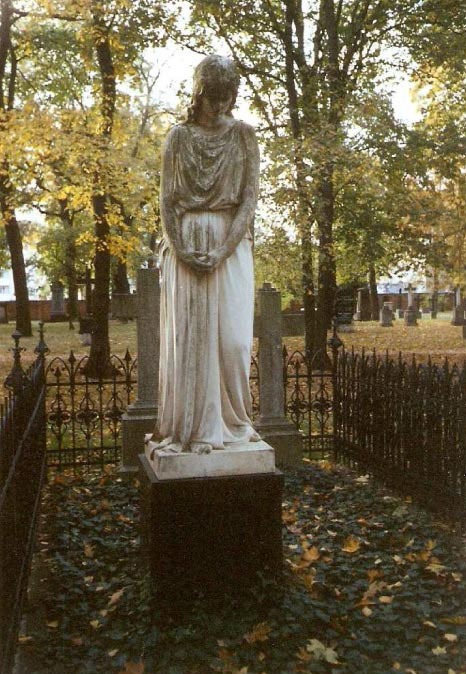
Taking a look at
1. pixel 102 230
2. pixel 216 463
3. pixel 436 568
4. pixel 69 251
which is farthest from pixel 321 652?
pixel 69 251

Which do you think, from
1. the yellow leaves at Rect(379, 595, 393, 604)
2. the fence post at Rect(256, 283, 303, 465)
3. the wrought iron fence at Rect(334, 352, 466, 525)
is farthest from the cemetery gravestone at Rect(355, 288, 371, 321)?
the yellow leaves at Rect(379, 595, 393, 604)

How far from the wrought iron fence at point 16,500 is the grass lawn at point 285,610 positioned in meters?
0.29

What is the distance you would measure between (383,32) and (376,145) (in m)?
2.54

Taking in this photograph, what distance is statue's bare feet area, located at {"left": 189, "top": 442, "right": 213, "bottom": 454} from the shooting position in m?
4.34

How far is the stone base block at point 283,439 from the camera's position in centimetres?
806

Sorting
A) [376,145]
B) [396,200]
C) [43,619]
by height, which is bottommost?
[43,619]

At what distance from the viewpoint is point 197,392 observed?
4395 mm

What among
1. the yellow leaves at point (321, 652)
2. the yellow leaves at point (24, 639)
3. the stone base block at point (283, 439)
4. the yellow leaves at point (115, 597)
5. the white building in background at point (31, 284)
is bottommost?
the yellow leaves at point (321, 652)

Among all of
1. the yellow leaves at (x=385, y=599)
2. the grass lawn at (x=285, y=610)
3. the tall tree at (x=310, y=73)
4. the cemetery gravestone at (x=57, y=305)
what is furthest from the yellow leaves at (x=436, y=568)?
the cemetery gravestone at (x=57, y=305)

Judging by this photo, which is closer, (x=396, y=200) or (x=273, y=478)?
(x=273, y=478)

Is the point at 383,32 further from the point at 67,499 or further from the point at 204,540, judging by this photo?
the point at 204,540

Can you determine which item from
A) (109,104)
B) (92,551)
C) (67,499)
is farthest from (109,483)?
(109,104)

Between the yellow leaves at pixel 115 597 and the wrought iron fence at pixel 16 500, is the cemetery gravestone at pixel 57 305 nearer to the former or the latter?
the wrought iron fence at pixel 16 500

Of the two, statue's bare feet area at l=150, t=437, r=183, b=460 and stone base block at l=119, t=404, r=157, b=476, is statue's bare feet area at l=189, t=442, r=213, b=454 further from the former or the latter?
stone base block at l=119, t=404, r=157, b=476
